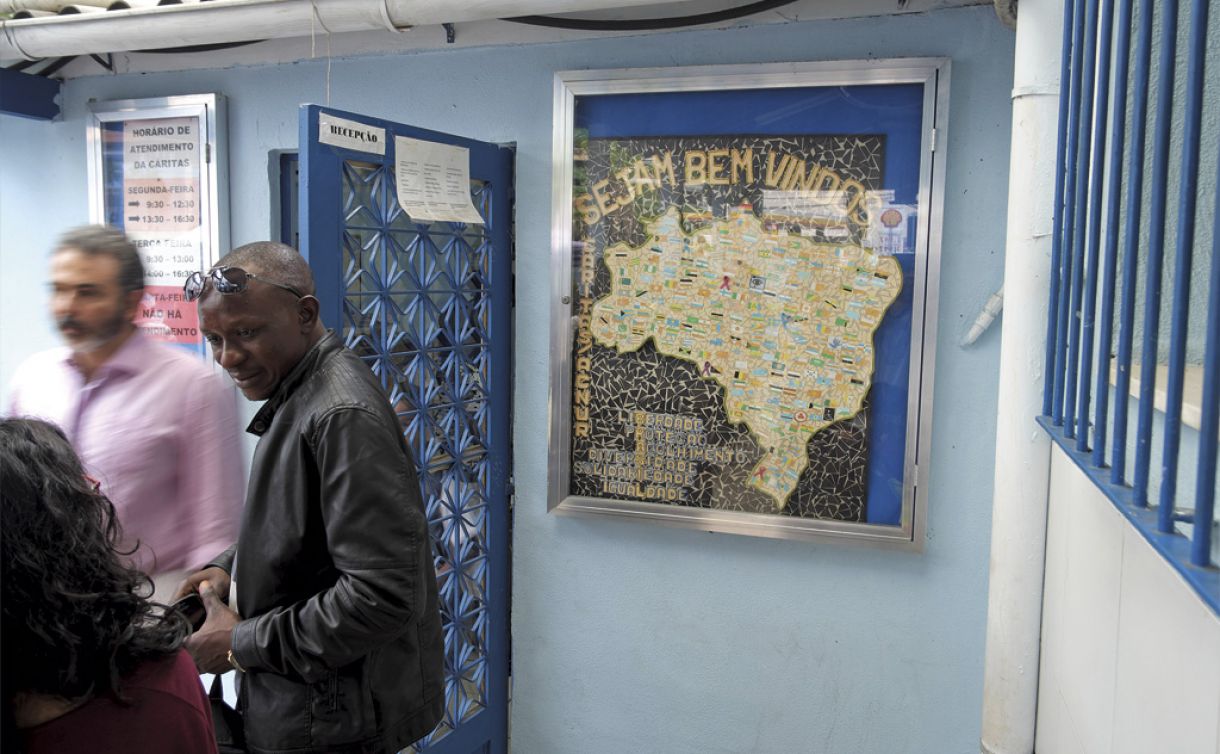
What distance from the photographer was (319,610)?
161 cm

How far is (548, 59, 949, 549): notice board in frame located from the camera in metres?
2.62

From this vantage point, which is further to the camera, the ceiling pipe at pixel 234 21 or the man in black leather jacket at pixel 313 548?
the ceiling pipe at pixel 234 21

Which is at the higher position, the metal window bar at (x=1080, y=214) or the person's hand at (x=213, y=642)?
the metal window bar at (x=1080, y=214)

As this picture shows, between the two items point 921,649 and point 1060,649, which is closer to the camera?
point 1060,649

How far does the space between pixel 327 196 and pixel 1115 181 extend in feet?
5.31

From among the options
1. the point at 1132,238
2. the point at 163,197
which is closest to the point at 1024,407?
the point at 1132,238

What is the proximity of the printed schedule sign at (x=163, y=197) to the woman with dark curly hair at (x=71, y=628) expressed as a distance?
8.25 feet

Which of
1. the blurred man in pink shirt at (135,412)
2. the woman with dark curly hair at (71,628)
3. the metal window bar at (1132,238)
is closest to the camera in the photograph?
the woman with dark curly hair at (71,628)

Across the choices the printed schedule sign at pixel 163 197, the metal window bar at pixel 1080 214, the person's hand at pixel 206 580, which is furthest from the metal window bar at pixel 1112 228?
the printed schedule sign at pixel 163 197

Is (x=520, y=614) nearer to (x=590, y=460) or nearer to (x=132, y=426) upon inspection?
(x=590, y=460)

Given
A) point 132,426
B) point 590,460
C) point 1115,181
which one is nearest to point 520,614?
point 590,460

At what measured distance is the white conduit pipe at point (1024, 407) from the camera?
1.90 m

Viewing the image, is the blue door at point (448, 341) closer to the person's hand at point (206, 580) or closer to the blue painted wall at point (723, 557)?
the blue painted wall at point (723, 557)

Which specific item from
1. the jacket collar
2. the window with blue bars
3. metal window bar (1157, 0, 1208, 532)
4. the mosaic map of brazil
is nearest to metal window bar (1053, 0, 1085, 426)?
the window with blue bars
